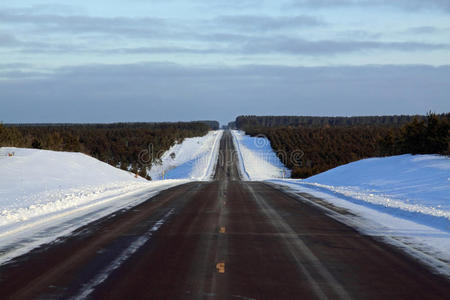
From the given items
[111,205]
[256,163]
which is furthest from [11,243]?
[256,163]

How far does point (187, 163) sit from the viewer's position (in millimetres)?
85688

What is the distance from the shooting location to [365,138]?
10938 cm

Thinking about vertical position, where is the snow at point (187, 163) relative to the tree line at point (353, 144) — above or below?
below

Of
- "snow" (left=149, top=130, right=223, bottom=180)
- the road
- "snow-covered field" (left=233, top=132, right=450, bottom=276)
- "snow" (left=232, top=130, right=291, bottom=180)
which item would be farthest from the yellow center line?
"snow" (left=232, top=130, right=291, bottom=180)

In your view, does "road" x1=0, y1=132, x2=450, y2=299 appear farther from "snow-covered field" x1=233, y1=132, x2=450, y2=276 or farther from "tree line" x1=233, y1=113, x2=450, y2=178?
"tree line" x1=233, y1=113, x2=450, y2=178

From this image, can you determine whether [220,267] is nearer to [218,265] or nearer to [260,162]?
[218,265]

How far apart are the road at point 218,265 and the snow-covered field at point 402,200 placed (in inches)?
31.4

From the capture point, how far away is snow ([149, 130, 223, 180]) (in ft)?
230

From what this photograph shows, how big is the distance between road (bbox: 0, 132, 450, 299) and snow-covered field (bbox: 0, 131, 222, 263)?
1021mm

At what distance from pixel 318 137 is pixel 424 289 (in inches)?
4313

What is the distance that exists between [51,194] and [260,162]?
67.9 metres

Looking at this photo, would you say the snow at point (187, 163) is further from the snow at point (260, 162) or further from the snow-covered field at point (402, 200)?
the snow-covered field at point (402, 200)

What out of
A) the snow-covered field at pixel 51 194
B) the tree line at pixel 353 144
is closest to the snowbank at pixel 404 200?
the tree line at pixel 353 144

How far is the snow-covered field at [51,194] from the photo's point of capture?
34.3ft
